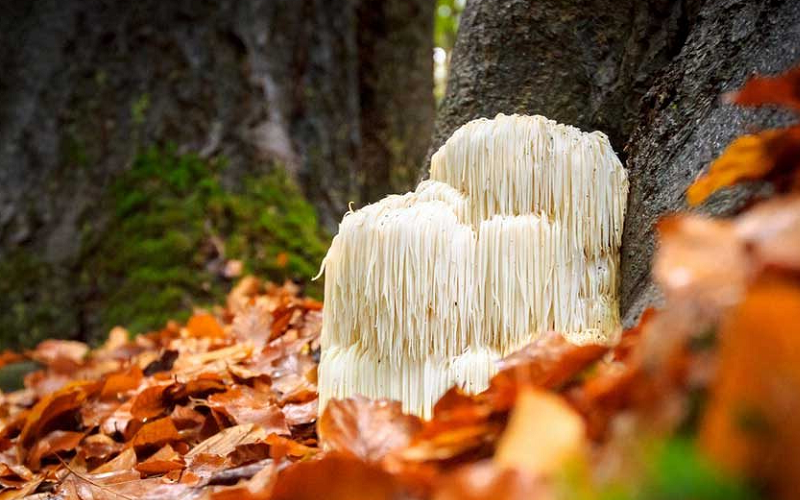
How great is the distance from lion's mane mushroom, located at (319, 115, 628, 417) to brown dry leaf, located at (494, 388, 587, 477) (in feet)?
2.87

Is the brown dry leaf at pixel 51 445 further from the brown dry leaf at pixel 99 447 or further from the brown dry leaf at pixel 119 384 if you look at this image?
the brown dry leaf at pixel 119 384

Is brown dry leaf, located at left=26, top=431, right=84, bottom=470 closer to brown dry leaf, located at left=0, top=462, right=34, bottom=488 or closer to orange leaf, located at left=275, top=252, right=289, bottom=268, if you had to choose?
brown dry leaf, located at left=0, top=462, right=34, bottom=488

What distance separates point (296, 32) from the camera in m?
5.09

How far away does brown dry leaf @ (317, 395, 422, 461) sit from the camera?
1.37 metres

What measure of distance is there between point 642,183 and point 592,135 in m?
0.20

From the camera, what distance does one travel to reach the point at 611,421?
0.99 m

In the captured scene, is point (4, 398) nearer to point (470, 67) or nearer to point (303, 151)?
point (303, 151)

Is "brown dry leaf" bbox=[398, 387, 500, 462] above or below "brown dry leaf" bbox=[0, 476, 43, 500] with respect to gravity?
above

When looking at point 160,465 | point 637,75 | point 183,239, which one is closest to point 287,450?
point 160,465

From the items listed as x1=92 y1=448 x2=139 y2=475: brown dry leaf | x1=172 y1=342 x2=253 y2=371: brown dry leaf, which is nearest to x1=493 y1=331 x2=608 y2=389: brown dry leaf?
x1=92 y1=448 x2=139 y2=475: brown dry leaf

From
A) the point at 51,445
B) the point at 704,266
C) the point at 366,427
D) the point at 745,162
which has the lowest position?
the point at 51,445

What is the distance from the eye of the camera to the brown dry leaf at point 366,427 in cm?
137

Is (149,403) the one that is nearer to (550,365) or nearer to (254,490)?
(254,490)

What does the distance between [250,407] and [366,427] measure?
98 centimetres
